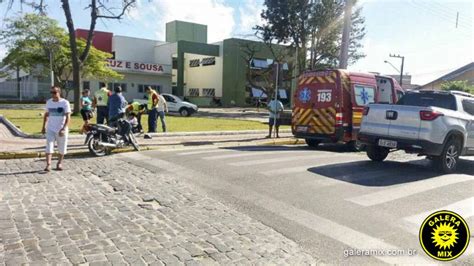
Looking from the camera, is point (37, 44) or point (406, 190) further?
point (37, 44)

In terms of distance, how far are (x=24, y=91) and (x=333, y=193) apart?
147 feet

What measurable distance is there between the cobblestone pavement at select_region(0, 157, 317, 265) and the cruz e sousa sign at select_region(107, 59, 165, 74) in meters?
40.6

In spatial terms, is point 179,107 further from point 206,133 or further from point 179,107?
point 206,133

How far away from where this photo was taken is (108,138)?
32.8 ft

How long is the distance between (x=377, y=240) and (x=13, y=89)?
4722 centimetres

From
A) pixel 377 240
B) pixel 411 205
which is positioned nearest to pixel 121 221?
pixel 377 240

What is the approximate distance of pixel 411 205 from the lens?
5.85m

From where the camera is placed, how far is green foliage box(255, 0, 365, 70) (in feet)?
116

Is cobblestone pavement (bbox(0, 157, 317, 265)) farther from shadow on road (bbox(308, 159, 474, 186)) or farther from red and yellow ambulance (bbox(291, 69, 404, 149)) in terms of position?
red and yellow ambulance (bbox(291, 69, 404, 149))

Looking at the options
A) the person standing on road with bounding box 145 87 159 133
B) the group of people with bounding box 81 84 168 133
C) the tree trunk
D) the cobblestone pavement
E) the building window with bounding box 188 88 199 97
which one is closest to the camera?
the cobblestone pavement

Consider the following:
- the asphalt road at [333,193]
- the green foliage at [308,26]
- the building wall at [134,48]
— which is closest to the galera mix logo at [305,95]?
the asphalt road at [333,193]

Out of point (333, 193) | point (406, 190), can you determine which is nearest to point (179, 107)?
point (333, 193)

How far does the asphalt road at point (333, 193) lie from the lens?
4531 mm

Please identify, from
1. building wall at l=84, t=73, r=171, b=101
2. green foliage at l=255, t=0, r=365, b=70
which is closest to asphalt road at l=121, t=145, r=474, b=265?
green foliage at l=255, t=0, r=365, b=70
